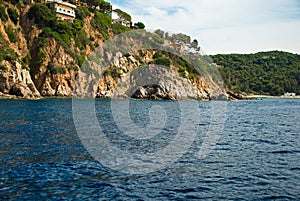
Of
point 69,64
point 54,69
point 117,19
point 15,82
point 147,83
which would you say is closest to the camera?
point 15,82

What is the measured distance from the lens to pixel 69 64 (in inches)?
3029

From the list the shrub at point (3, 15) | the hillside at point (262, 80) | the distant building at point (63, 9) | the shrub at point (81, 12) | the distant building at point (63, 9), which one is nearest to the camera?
the shrub at point (3, 15)

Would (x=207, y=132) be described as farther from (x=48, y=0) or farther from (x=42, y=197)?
(x=48, y=0)

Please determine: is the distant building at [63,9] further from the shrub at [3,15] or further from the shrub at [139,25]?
the shrub at [139,25]

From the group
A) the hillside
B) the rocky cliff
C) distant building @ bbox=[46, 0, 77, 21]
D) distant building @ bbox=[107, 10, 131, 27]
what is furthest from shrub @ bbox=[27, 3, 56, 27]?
the hillside

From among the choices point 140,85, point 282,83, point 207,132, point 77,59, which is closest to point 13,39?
point 77,59

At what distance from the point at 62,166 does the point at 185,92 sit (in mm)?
82685

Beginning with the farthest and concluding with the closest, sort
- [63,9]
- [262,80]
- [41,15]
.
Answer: [262,80] < [63,9] < [41,15]

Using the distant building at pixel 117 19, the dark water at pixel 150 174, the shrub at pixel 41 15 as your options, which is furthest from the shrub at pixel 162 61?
the dark water at pixel 150 174

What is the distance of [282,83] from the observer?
168500 millimetres

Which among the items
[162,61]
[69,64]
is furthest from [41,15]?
[162,61]

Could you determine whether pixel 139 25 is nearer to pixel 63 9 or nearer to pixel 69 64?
pixel 63 9

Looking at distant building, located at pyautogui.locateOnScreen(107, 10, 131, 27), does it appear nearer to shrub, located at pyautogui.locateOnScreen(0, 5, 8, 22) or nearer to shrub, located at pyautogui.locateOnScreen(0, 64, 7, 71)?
shrub, located at pyautogui.locateOnScreen(0, 5, 8, 22)

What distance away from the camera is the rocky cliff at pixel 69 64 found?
2562 inches
